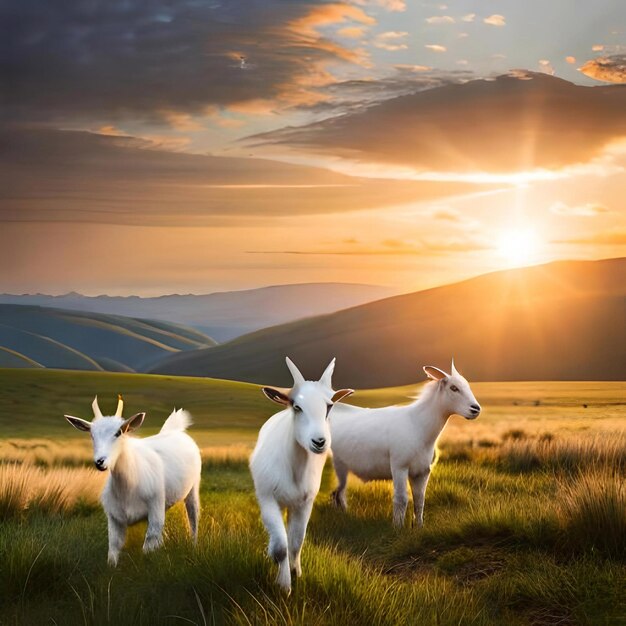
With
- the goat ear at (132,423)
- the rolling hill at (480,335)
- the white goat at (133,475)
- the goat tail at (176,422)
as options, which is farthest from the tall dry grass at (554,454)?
the rolling hill at (480,335)

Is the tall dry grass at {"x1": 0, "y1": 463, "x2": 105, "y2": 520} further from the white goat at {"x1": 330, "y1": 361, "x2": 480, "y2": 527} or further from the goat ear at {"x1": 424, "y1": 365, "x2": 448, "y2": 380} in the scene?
the goat ear at {"x1": 424, "y1": 365, "x2": 448, "y2": 380}

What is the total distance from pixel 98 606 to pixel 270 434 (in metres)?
2.23

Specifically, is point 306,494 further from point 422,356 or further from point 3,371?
point 422,356

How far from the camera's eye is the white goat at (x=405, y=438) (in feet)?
39.7

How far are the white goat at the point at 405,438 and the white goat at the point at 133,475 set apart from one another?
304 centimetres

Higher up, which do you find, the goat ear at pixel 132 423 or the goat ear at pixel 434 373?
the goat ear at pixel 434 373

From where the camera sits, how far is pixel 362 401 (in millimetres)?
73000

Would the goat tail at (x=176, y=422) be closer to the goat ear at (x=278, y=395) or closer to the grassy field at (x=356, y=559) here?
the grassy field at (x=356, y=559)

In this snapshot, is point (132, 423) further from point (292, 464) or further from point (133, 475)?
point (292, 464)

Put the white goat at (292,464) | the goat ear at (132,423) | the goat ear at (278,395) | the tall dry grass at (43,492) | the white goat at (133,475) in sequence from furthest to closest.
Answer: the tall dry grass at (43,492), the goat ear at (132,423), the white goat at (133,475), the goat ear at (278,395), the white goat at (292,464)

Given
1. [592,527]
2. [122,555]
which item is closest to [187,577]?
[122,555]

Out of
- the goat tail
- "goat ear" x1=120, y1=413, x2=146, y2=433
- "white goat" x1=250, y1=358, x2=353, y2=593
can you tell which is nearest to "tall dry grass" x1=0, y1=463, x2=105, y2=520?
the goat tail

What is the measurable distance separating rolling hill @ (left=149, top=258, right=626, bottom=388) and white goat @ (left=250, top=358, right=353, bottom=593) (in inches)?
4328

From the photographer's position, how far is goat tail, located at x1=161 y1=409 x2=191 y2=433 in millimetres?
11914
